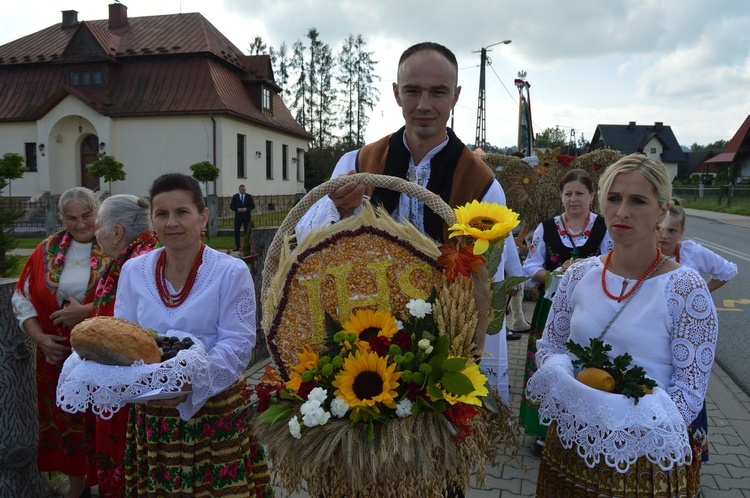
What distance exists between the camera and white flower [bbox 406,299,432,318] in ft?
5.31

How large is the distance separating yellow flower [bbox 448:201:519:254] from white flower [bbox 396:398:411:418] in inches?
18.2

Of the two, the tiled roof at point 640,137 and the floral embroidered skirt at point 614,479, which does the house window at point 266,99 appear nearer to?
the floral embroidered skirt at point 614,479

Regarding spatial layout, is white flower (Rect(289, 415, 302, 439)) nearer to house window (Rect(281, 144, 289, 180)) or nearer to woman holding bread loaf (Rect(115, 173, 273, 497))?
woman holding bread loaf (Rect(115, 173, 273, 497))

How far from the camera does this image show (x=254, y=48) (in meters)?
46.3

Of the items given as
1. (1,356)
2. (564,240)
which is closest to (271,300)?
(1,356)

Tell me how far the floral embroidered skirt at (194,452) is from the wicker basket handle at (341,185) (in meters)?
0.99

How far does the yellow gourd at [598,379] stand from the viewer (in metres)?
1.86

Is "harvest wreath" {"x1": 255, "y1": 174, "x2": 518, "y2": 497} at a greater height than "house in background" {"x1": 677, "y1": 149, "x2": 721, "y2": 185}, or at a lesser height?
lesser

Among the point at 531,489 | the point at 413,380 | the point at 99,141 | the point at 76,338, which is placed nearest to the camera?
the point at 413,380

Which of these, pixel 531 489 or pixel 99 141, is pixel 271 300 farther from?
pixel 99 141

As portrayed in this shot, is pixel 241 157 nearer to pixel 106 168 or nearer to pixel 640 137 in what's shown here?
pixel 106 168

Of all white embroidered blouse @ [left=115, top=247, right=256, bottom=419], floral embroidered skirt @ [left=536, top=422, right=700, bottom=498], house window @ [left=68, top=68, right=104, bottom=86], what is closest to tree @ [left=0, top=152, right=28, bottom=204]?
house window @ [left=68, top=68, right=104, bottom=86]

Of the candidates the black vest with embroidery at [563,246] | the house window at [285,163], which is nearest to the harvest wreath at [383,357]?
the black vest with embroidery at [563,246]

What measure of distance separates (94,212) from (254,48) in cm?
4640
